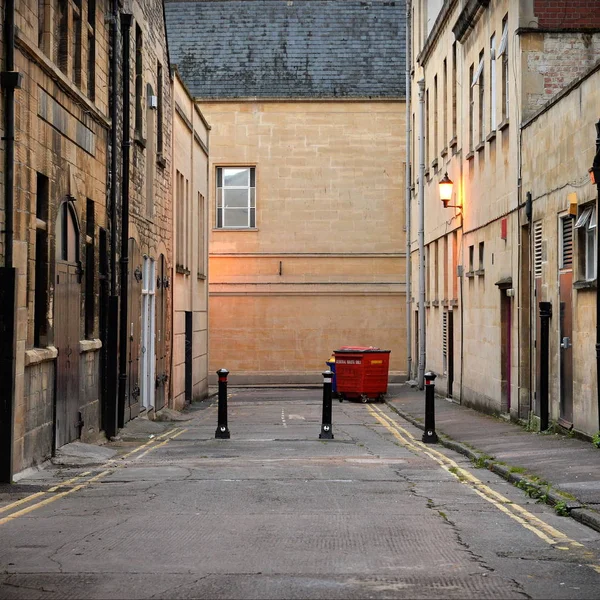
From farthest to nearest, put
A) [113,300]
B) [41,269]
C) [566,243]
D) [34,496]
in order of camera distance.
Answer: [113,300] < [566,243] < [41,269] < [34,496]

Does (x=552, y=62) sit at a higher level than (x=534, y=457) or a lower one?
higher

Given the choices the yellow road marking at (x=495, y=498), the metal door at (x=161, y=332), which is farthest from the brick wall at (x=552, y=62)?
the metal door at (x=161, y=332)

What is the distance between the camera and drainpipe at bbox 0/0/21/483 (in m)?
12.2

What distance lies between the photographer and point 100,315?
720 inches

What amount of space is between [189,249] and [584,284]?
15.6 m

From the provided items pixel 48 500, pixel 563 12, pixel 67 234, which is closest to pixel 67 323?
pixel 67 234

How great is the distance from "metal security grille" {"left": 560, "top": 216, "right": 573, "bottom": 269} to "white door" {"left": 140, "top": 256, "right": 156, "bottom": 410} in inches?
326

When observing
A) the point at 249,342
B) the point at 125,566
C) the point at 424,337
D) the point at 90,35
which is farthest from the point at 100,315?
the point at 249,342

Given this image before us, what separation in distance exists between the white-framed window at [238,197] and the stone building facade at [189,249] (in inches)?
275

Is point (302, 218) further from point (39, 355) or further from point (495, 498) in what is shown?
point (495, 498)

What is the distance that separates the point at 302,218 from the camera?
41.2 m

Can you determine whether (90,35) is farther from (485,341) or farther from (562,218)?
(485,341)

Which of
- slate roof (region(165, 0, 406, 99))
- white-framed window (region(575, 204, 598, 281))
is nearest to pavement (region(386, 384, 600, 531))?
white-framed window (region(575, 204, 598, 281))

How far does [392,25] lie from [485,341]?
843 inches
